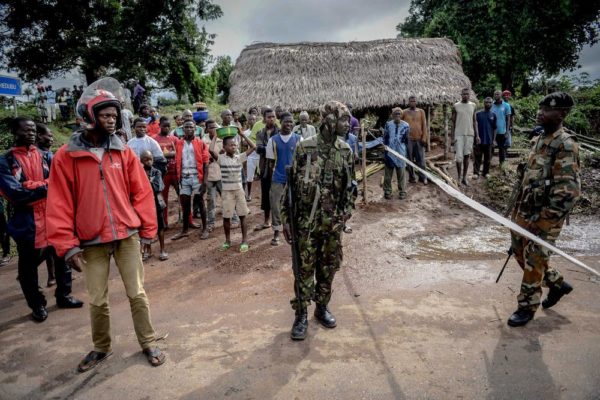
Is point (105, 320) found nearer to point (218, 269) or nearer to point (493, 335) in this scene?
point (218, 269)

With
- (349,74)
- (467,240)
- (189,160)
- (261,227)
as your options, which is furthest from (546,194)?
(349,74)

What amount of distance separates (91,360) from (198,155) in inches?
146

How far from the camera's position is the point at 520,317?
3.34 metres

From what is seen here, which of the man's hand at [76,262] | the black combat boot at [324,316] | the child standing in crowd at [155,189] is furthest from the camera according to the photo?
the child standing in crowd at [155,189]

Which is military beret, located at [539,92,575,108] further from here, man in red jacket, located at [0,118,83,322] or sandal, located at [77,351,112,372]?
man in red jacket, located at [0,118,83,322]

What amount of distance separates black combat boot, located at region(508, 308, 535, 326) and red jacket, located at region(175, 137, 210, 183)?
187 inches

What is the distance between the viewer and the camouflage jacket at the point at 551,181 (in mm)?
3152

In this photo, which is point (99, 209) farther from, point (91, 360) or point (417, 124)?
point (417, 124)

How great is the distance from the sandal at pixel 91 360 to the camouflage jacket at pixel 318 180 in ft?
6.18

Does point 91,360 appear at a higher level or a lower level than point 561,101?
lower

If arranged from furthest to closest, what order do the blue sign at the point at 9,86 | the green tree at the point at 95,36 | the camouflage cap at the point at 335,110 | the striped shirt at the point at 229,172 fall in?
the green tree at the point at 95,36, the blue sign at the point at 9,86, the striped shirt at the point at 229,172, the camouflage cap at the point at 335,110

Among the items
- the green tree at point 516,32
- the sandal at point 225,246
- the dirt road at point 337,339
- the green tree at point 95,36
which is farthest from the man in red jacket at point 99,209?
the green tree at point 95,36

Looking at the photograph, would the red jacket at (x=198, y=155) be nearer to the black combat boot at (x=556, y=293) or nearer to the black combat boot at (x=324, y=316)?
the black combat boot at (x=324, y=316)

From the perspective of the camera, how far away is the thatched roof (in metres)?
12.4
